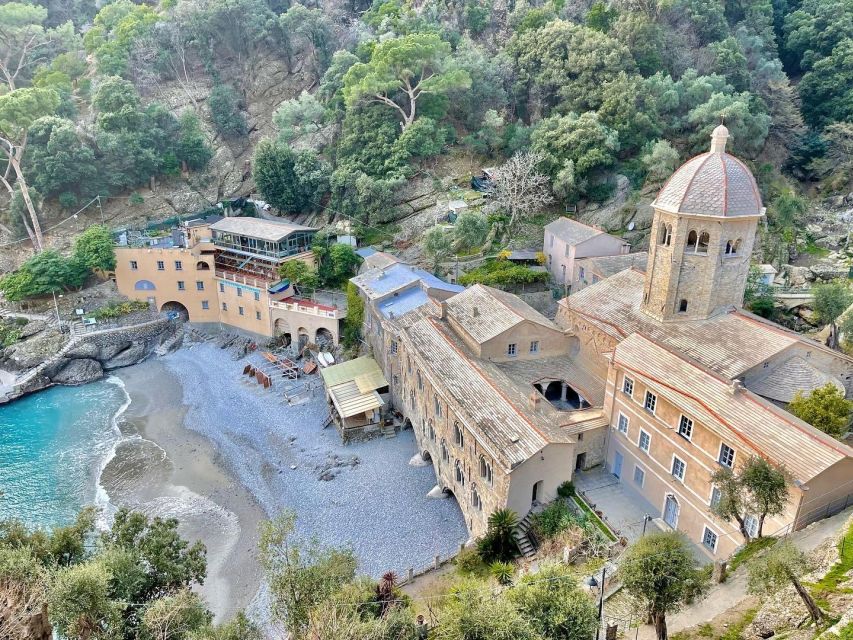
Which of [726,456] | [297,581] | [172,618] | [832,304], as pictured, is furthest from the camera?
[832,304]

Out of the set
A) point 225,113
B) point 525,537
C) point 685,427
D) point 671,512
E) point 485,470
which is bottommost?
point 525,537

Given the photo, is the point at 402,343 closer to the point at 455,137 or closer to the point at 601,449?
the point at 601,449

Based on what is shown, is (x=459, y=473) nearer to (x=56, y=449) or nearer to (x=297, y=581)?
(x=297, y=581)

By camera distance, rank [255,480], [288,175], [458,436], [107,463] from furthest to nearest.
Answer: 1. [288,175]
2. [107,463]
3. [255,480]
4. [458,436]

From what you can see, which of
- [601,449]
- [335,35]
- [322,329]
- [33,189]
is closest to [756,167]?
[601,449]

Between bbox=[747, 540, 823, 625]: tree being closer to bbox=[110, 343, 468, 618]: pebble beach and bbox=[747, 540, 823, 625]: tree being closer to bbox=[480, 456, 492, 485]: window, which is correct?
bbox=[480, 456, 492, 485]: window

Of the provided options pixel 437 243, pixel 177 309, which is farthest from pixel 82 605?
pixel 177 309

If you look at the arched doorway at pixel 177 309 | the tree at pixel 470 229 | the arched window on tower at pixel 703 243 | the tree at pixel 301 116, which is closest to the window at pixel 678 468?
the arched window on tower at pixel 703 243
